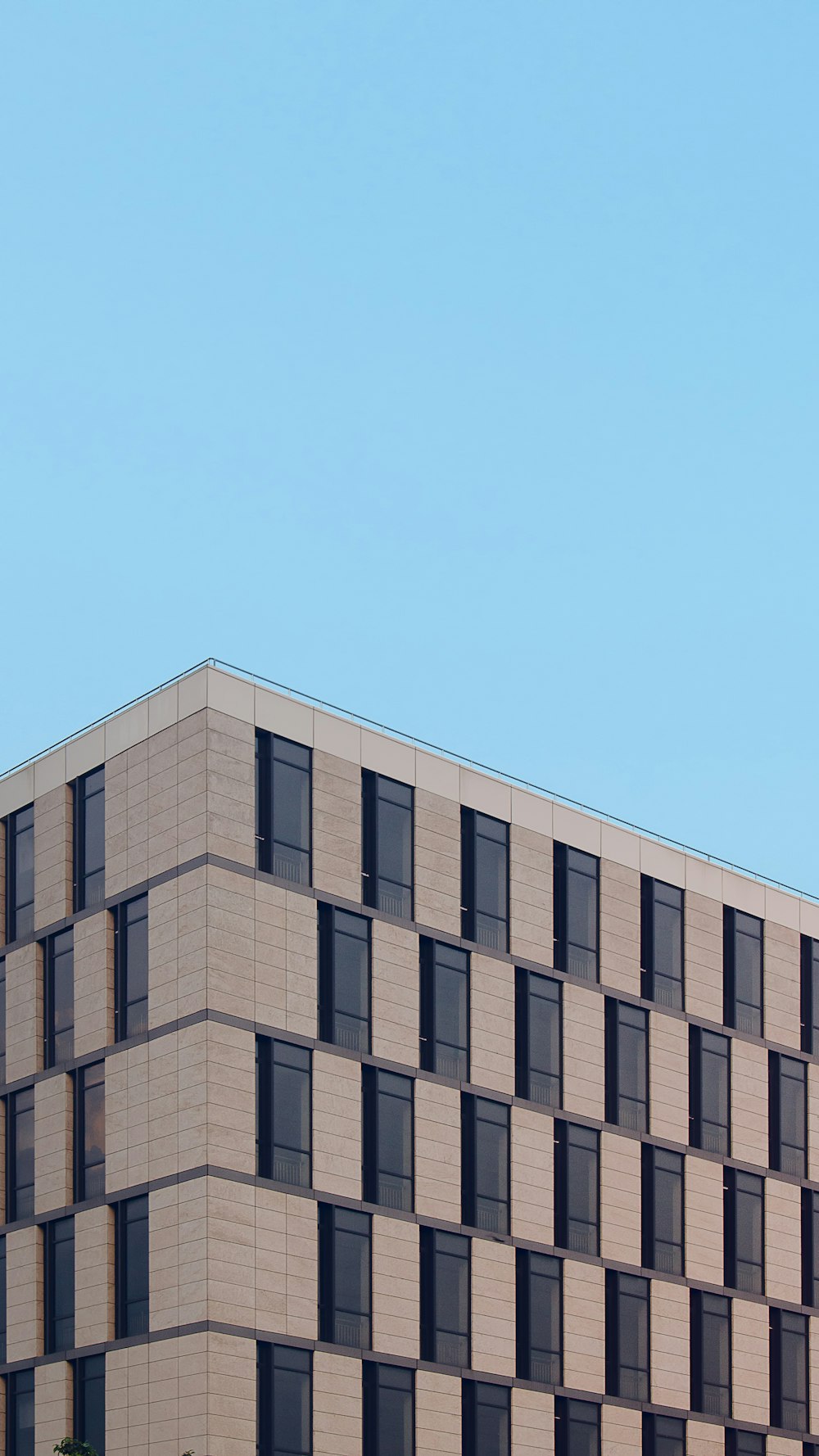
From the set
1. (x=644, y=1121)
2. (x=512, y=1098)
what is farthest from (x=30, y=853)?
(x=644, y=1121)

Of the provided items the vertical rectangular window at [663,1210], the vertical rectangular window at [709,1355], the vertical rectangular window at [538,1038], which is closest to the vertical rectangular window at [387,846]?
the vertical rectangular window at [538,1038]

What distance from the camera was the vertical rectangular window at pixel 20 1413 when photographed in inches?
2680

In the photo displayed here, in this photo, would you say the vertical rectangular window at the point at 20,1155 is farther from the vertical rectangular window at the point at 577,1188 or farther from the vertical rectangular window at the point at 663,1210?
the vertical rectangular window at the point at 663,1210

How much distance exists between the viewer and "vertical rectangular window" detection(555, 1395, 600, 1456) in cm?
7194

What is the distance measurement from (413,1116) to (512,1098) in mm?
4521

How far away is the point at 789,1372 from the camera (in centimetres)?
7988

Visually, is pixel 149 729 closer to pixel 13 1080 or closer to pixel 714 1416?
pixel 13 1080

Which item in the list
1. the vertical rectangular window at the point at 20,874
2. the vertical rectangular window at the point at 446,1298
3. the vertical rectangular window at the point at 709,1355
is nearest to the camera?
the vertical rectangular window at the point at 446,1298

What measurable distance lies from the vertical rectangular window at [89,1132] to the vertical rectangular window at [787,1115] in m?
26.1

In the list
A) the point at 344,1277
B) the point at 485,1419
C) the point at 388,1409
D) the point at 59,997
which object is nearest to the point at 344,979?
the point at 344,1277

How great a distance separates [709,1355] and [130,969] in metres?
25.1

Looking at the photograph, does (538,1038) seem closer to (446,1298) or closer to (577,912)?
(577,912)

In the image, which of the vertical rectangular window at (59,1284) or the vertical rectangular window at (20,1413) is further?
the vertical rectangular window at (20,1413)

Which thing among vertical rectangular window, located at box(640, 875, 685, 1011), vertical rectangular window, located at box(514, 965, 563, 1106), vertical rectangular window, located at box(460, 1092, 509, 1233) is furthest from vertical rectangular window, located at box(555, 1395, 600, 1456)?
vertical rectangular window, located at box(640, 875, 685, 1011)
